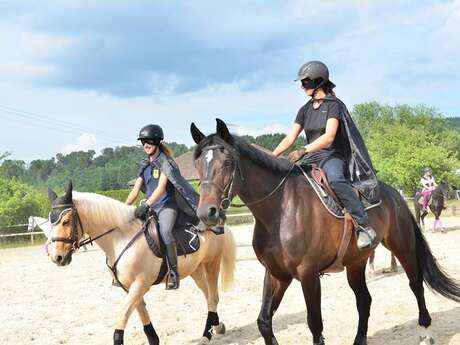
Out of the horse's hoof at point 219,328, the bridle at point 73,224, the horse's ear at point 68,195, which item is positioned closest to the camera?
the bridle at point 73,224

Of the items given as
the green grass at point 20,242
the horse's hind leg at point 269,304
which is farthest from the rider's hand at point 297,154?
the green grass at point 20,242

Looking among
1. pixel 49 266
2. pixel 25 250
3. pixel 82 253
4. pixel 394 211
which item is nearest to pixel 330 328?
pixel 394 211

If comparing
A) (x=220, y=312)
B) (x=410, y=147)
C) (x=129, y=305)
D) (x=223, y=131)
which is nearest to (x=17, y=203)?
(x=220, y=312)

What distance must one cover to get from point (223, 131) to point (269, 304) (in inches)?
71.8

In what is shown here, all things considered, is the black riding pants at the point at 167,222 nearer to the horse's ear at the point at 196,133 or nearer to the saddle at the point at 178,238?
the saddle at the point at 178,238

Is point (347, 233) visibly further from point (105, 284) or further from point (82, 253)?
point (82, 253)

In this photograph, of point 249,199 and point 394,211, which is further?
point 394,211

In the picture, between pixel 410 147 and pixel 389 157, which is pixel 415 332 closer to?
pixel 410 147

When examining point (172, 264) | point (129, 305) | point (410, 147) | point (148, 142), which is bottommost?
point (129, 305)

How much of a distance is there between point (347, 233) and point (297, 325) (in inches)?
106

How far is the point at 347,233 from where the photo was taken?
4.69m

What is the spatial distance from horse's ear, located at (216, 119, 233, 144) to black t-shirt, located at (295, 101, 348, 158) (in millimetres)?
1207

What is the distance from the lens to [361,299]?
5.71 meters

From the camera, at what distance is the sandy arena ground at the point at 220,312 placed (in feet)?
21.0
